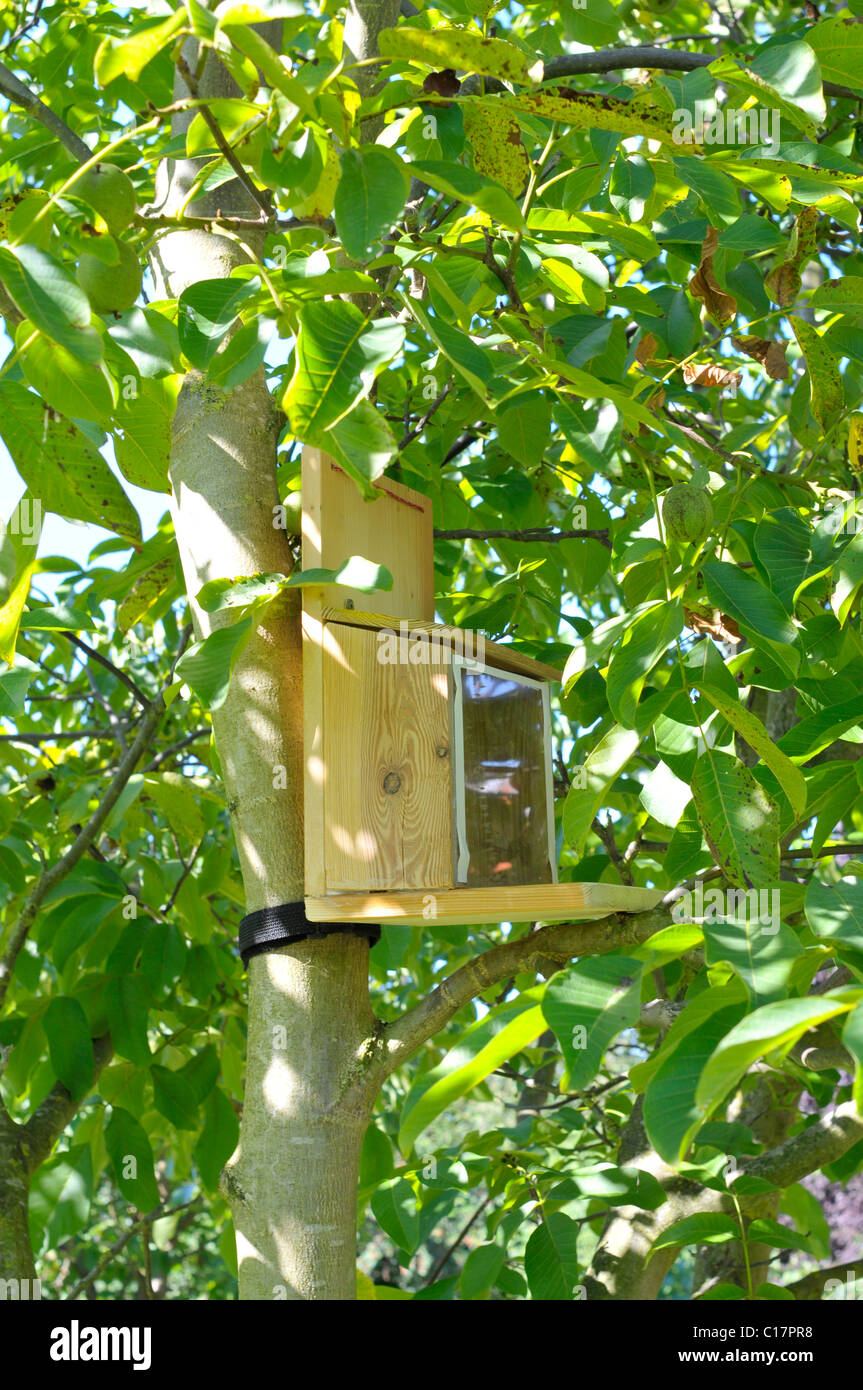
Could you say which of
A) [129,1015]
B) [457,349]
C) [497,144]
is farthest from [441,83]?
[129,1015]

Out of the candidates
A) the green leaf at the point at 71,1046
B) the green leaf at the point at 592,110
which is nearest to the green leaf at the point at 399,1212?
the green leaf at the point at 71,1046

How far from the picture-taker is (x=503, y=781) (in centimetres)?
195

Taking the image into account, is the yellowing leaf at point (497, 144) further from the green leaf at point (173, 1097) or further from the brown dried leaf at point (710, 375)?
the green leaf at point (173, 1097)

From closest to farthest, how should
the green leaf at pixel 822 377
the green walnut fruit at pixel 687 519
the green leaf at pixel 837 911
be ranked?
the green leaf at pixel 837 911 < the green walnut fruit at pixel 687 519 < the green leaf at pixel 822 377

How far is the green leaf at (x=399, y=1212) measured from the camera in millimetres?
1815

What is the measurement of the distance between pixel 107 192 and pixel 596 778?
2.75 feet

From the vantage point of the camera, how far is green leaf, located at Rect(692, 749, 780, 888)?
4.29ft

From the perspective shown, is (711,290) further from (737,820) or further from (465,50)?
(737,820)

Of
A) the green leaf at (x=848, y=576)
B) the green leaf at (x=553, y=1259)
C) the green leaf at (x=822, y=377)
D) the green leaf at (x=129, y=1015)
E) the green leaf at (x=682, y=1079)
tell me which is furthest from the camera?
the green leaf at (x=129, y=1015)

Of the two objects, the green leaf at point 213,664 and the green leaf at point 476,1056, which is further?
the green leaf at point 213,664

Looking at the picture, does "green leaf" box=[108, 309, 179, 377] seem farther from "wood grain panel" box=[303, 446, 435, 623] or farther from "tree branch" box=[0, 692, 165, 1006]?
"tree branch" box=[0, 692, 165, 1006]

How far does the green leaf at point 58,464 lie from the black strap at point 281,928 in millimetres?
599

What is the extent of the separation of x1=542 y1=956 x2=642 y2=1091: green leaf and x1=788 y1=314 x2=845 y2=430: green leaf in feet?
3.10
